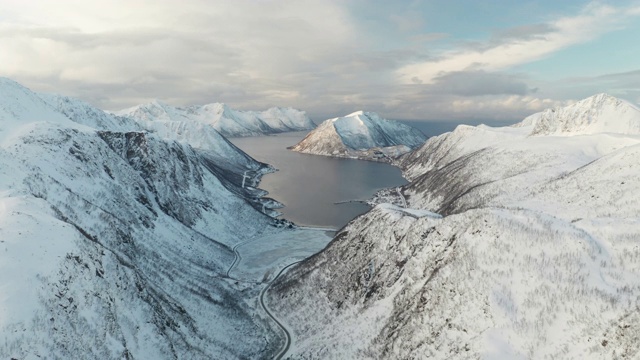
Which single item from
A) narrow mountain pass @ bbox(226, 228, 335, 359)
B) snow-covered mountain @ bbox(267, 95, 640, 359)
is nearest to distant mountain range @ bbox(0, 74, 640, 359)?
A: snow-covered mountain @ bbox(267, 95, 640, 359)

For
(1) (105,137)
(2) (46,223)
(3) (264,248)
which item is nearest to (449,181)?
(3) (264,248)

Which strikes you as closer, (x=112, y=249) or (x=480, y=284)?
(x=480, y=284)

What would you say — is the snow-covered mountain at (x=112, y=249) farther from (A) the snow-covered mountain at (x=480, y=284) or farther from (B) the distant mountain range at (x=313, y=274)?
(A) the snow-covered mountain at (x=480, y=284)

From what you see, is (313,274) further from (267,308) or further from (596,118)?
(596,118)

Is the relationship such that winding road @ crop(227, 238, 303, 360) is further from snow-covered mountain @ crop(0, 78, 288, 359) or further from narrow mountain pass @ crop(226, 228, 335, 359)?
snow-covered mountain @ crop(0, 78, 288, 359)

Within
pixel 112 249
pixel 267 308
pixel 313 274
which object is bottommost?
pixel 267 308

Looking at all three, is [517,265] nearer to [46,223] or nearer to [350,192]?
[46,223]

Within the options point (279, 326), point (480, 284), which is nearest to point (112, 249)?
point (279, 326)
